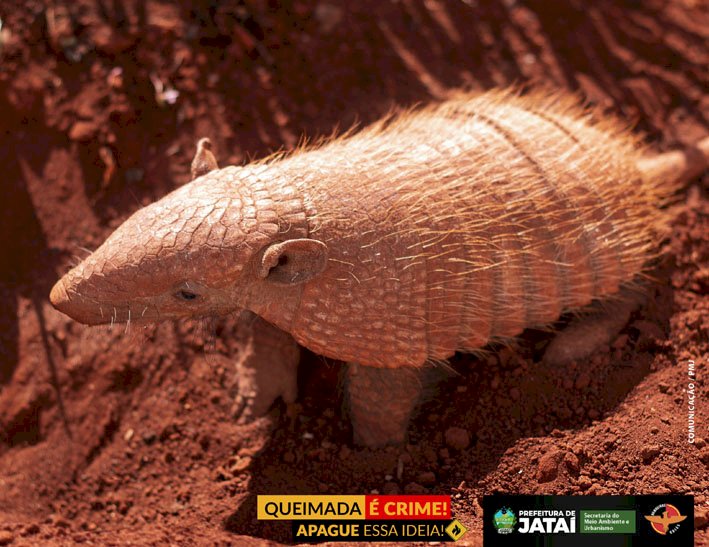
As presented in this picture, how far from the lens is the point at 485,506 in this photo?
400 cm

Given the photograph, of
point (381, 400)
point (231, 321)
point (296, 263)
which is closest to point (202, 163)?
point (296, 263)

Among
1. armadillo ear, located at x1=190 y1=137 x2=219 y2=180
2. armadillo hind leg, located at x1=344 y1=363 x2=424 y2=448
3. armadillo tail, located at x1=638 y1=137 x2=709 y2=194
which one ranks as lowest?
armadillo hind leg, located at x1=344 y1=363 x2=424 y2=448

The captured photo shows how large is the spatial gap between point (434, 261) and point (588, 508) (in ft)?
4.81

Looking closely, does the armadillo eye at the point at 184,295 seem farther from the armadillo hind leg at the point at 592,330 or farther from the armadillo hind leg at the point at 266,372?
the armadillo hind leg at the point at 592,330

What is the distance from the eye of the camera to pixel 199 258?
3.48m

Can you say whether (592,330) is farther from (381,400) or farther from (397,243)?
(397,243)

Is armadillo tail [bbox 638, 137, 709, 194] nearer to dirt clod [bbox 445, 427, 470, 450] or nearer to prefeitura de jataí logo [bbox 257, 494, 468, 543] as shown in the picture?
dirt clod [bbox 445, 427, 470, 450]

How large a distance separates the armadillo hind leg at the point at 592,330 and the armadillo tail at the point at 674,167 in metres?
0.75

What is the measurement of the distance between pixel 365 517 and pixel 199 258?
1716 mm

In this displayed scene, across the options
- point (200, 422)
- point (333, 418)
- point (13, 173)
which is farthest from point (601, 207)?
point (13, 173)

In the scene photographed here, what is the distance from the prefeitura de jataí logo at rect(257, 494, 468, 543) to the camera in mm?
4039

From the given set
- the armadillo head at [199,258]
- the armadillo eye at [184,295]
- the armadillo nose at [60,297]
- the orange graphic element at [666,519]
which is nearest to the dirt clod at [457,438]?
the orange graphic element at [666,519]

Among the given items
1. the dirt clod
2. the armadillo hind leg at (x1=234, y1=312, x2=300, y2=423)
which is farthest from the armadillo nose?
the dirt clod

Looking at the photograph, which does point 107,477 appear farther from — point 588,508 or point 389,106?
point 389,106
